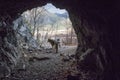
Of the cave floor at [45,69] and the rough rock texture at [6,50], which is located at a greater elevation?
the rough rock texture at [6,50]

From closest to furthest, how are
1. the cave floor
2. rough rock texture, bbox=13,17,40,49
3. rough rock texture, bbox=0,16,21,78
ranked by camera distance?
the cave floor
rough rock texture, bbox=0,16,21,78
rough rock texture, bbox=13,17,40,49

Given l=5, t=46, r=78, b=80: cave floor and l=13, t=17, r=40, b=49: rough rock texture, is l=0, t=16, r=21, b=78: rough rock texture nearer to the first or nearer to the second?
l=5, t=46, r=78, b=80: cave floor

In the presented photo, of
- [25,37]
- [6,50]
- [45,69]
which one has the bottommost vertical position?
[45,69]

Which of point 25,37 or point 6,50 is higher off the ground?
point 25,37

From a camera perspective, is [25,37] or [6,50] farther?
[25,37]

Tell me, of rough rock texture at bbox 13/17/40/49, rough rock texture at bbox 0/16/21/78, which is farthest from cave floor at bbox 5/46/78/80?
rough rock texture at bbox 13/17/40/49

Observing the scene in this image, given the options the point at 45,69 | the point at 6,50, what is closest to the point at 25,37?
the point at 6,50

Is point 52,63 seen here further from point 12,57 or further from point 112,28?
point 112,28

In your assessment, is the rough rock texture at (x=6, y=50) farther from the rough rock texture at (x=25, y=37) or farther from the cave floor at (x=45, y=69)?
the rough rock texture at (x=25, y=37)

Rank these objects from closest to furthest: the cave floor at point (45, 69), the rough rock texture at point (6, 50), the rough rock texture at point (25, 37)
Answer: the cave floor at point (45, 69)
the rough rock texture at point (6, 50)
the rough rock texture at point (25, 37)

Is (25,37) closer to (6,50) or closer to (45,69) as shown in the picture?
(6,50)

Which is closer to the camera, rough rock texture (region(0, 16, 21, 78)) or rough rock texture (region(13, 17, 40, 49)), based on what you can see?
rough rock texture (region(0, 16, 21, 78))

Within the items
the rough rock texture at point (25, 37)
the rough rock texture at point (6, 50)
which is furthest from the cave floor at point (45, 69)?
the rough rock texture at point (25, 37)

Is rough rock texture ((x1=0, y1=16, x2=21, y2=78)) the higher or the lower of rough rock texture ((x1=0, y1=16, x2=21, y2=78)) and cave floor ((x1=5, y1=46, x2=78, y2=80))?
the higher
